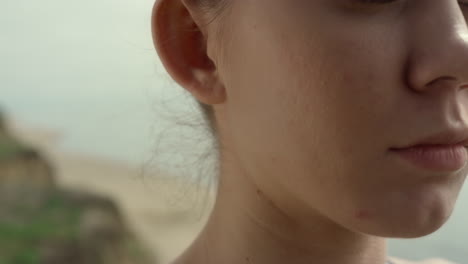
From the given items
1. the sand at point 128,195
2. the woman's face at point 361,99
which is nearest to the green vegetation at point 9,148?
the sand at point 128,195

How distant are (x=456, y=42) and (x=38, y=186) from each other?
2.73 metres

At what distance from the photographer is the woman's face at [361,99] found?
20.9 inches

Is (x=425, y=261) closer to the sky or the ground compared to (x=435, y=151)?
closer to the ground

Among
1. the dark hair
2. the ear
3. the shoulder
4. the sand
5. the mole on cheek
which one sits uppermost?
the ear

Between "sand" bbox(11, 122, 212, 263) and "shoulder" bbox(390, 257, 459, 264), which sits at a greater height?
"shoulder" bbox(390, 257, 459, 264)

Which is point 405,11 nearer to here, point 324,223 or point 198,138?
point 324,223

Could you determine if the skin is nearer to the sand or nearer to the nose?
the nose

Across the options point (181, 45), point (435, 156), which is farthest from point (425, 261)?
point (181, 45)

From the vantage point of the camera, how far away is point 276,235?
0.74m

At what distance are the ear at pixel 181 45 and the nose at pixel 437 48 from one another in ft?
0.97

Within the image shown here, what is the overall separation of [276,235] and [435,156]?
0.87 ft

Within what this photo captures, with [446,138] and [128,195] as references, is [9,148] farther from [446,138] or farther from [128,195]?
[446,138]

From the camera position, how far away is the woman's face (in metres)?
0.53

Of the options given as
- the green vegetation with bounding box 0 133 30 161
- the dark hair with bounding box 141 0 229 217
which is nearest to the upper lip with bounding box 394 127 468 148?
the dark hair with bounding box 141 0 229 217
